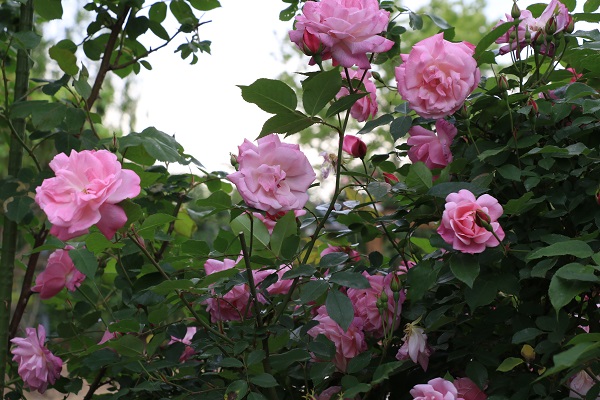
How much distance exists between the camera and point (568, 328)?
104 centimetres

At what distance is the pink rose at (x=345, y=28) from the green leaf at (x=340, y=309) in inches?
13.9

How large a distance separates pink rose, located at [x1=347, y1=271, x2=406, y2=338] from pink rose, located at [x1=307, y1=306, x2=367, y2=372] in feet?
0.08

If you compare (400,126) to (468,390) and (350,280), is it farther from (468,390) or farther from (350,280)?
(468,390)

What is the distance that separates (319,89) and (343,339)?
43 cm

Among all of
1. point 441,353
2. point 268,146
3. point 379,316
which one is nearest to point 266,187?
point 268,146

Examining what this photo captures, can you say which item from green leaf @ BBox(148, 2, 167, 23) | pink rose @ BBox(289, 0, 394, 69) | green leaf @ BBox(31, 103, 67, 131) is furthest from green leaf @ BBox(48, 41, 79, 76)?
pink rose @ BBox(289, 0, 394, 69)

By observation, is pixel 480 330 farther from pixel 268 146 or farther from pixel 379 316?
pixel 268 146

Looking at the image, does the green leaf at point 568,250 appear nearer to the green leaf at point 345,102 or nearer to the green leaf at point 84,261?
the green leaf at point 345,102

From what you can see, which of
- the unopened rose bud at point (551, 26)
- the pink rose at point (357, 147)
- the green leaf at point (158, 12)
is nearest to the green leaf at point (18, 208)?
the green leaf at point (158, 12)

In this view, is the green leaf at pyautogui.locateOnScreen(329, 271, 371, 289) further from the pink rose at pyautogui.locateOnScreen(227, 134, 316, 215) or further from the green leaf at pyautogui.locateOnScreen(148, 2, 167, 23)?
the green leaf at pyautogui.locateOnScreen(148, 2, 167, 23)

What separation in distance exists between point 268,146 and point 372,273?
0.36 metres

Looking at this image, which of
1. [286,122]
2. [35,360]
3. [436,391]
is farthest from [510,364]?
[35,360]

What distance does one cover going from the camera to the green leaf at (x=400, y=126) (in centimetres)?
118

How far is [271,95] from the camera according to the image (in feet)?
3.28
